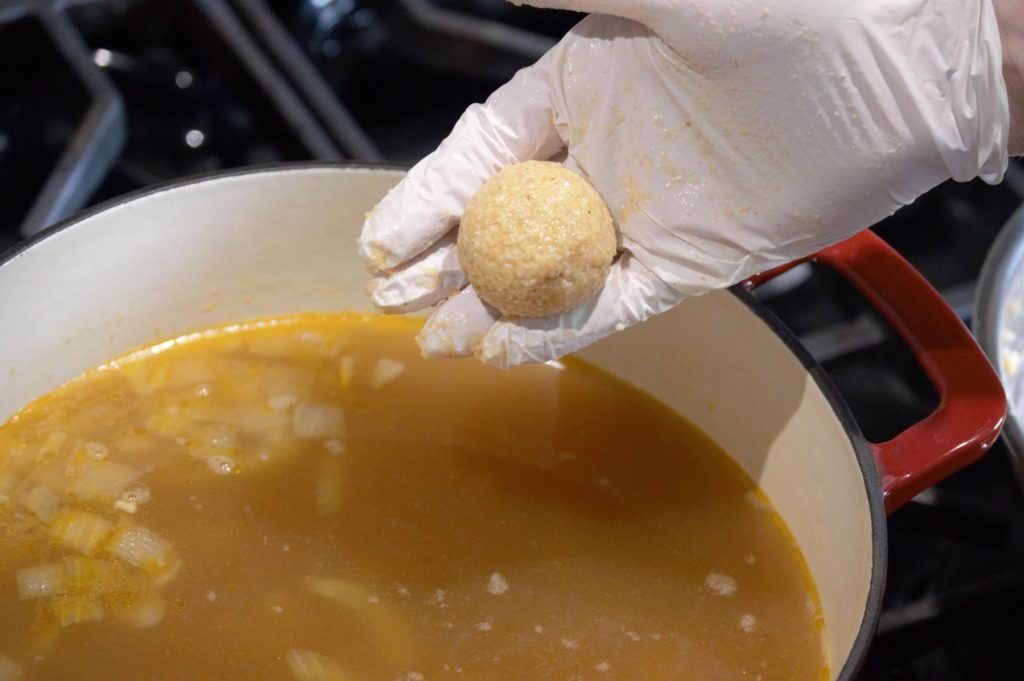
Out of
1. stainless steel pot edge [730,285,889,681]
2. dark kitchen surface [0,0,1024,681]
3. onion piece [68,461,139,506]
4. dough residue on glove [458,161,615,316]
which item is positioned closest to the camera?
stainless steel pot edge [730,285,889,681]

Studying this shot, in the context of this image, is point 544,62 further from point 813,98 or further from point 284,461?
point 284,461

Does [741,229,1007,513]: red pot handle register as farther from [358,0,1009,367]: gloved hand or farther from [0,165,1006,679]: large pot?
[358,0,1009,367]: gloved hand

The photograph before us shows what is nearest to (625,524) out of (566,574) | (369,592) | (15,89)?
(566,574)

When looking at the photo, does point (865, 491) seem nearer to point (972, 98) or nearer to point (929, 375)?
point (929, 375)

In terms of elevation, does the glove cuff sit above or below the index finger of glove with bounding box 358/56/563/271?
below

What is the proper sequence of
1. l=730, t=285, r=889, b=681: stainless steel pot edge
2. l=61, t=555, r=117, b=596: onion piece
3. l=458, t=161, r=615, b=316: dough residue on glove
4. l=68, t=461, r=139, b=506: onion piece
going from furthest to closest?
1. l=68, t=461, r=139, b=506: onion piece
2. l=61, t=555, r=117, b=596: onion piece
3. l=458, t=161, r=615, b=316: dough residue on glove
4. l=730, t=285, r=889, b=681: stainless steel pot edge

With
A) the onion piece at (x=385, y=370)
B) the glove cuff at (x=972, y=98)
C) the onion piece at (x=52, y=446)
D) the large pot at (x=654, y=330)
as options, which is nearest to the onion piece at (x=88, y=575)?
the onion piece at (x=52, y=446)

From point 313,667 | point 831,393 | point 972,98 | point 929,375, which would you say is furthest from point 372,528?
point 972,98

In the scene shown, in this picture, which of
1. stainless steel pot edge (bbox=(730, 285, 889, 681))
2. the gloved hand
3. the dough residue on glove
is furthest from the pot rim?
the dough residue on glove
